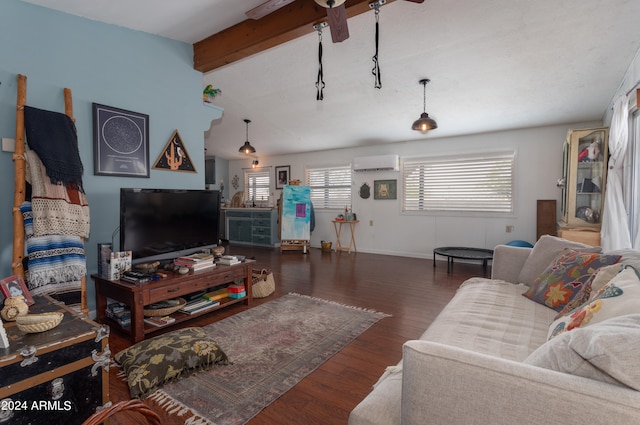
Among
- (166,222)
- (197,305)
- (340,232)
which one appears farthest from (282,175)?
(197,305)

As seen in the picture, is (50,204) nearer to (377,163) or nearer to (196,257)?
(196,257)

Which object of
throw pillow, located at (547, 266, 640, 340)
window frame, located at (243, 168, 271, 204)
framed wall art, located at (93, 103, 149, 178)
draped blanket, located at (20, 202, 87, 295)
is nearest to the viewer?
throw pillow, located at (547, 266, 640, 340)

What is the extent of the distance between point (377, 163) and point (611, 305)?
521 cm

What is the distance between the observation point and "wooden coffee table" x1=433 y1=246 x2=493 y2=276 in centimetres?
459

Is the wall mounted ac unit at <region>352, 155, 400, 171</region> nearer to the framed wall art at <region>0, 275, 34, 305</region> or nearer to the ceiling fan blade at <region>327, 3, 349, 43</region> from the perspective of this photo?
the ceiling fan blade at <region>327, 3, 349, 43</region>

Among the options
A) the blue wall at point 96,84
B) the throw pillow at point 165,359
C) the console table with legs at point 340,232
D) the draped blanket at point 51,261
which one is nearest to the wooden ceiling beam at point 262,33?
the blue wall at point 96,84

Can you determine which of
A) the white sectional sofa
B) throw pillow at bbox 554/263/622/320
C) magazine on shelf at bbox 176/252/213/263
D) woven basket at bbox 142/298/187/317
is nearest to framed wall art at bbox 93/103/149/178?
magazine on shelf at bbox 176/252/213/263

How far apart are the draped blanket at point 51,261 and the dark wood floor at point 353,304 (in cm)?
61

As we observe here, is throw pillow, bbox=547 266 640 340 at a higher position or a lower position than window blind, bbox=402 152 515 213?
lower

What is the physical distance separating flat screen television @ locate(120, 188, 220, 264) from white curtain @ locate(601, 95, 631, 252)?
13.0ft

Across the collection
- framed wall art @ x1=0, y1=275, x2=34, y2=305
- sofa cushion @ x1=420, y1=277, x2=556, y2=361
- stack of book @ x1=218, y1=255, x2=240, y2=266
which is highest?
framed wall art @ x1=0, y1=275, x2=34, y2=305

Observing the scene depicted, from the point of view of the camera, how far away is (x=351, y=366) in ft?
6.79

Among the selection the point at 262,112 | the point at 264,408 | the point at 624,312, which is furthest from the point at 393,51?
the point at 264,408

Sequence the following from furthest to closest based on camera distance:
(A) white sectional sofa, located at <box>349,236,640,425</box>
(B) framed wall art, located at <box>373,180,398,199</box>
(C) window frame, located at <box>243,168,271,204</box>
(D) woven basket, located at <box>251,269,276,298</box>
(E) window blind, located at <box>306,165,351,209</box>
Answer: (C) window frame, located at <box>243,168,271,204</box>
(E) window blind, located at <box>306,165,351,209</box>
(B) framed wall art, located at <box>373,180,398,199</box>
(D) woven basket, located at <box>251,269,276,298</box>
(A) white sectional sofa, located at <box>349,236,640,425</box>
